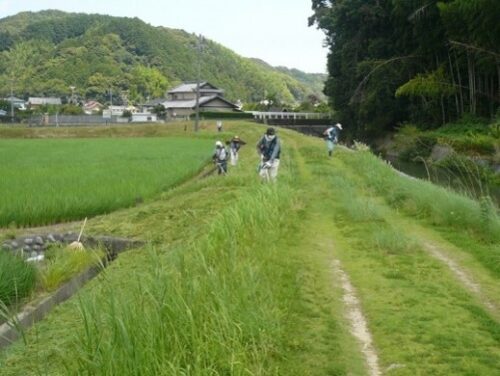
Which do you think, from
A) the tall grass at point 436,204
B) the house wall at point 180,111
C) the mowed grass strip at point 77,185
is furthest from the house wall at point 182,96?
the tall grass at point 436,204

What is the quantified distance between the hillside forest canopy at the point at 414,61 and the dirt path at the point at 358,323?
20870 mm

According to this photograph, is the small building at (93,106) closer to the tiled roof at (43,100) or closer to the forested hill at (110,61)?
the forested hill at (110,61)

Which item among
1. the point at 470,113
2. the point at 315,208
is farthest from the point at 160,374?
the point at 470,113

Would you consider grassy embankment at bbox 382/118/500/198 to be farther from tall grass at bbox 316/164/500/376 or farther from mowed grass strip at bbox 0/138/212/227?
tall grass at bbox 316/164/500/376

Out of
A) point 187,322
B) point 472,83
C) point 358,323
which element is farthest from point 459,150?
point 187,322

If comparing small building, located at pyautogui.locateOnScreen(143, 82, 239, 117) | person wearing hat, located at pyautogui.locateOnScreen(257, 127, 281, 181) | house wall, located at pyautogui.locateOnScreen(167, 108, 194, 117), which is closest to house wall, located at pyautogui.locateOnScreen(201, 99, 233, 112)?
small building, located at pyautogui.locateOnScreen(143, 82, 239, 117)

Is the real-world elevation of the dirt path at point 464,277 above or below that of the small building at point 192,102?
below

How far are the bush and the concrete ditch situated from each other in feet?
0.82

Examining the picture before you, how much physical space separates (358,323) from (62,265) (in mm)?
4868

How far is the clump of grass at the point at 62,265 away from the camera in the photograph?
26.7ft

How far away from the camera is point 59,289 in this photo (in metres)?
7.96

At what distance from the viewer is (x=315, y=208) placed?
11.9m

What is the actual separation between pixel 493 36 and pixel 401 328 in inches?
974

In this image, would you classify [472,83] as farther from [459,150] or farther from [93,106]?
[93,106]
